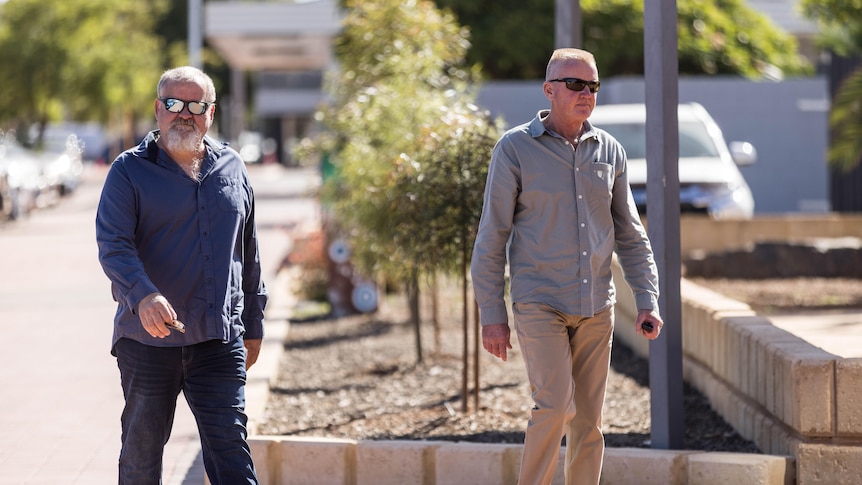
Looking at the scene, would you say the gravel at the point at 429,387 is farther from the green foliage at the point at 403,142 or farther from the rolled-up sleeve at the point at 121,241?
the rolled-up sleeve at the point at 121,241

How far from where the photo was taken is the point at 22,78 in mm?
35062

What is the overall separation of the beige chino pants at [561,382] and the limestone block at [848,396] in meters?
1.17

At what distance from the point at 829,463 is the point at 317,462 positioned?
2286 millimetres

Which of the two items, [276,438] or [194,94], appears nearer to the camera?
[194,94]

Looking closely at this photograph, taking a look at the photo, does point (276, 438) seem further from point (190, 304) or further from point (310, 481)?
point (190, 304)

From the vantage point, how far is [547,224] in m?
5.09

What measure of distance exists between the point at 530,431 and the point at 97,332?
7.99m

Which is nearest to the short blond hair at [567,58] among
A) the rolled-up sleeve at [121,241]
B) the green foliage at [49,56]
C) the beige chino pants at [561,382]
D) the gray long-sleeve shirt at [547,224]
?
the gray long-sleeve shirt at [547,224]

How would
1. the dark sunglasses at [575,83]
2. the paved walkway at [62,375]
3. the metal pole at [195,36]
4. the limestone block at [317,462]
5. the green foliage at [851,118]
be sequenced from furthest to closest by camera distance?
1. the metal pole at [195,36]
2. the green foliage at [851,118]
3. the paved walkway at [62,375]
4. the limestone block at [317,462]
5. the dark sunglasses at [575,83]

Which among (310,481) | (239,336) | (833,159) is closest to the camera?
(239,336)

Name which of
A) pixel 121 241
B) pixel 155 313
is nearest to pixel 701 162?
pixel 121 241

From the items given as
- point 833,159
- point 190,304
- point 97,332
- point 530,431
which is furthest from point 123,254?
point 833,159

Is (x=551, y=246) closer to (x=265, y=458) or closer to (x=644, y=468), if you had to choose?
(x=644, y=468)

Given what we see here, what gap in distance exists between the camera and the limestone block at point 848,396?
18.9 feet
